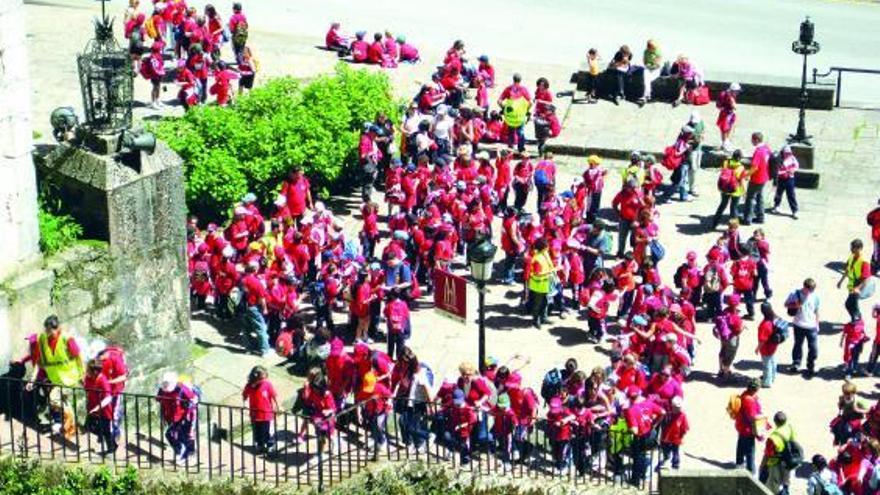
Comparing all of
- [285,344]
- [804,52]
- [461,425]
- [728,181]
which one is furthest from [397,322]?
[804,52]

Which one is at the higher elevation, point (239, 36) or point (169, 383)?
point (239, 36)

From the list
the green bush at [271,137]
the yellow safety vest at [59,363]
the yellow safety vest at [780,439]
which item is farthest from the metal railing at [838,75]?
the yellow safety vest at [59,363]

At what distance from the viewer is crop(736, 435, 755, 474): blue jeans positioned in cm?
2427

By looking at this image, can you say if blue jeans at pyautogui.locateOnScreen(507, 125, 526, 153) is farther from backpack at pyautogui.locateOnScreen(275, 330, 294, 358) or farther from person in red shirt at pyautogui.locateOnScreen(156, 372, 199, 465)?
person in red shirt at pyautogui.locateOnScreen(156, 372, 199, 465)

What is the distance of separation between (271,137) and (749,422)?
1094 cm

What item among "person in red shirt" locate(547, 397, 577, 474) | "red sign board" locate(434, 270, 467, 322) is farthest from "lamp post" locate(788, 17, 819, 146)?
"person in red shirt" locate(547, 397, 577, 474)

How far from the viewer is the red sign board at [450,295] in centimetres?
2480

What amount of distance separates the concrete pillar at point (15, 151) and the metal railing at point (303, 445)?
5.82 feet

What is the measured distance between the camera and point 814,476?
22891 millimetres

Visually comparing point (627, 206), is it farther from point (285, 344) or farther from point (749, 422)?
point (749, 422)

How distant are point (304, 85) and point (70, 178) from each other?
12.9 meters

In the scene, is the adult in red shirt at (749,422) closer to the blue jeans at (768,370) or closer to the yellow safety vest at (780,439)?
the yellow safety vest at (780,439)

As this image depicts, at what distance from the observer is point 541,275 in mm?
28297

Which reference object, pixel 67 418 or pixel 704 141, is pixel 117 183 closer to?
pixel 67 418
